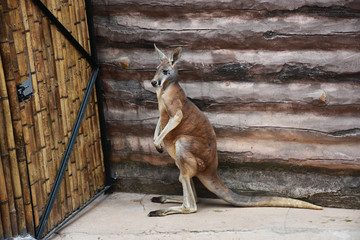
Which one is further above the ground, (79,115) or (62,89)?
(62,89)

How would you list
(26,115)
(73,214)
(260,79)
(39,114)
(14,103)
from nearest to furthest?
(14,103) → (26,115) → (39,114) → (260,79) → (73,214)

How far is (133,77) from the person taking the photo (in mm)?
5562

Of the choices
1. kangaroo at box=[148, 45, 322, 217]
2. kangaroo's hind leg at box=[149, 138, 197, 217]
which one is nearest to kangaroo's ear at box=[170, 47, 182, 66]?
kangaroo at box=[148, 45, 322, 217]

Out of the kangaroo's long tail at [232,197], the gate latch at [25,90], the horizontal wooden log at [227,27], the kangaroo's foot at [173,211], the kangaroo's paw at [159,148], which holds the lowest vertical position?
the kangaroo's foot at [173,211]

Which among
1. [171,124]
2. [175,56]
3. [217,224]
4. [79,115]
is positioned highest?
[175,56]

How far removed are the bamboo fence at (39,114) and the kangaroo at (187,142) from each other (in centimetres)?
84

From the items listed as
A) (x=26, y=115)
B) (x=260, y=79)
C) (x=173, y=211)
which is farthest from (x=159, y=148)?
(x=26, y=115)

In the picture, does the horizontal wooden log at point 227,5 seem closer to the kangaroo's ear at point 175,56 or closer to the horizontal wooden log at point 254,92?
the kangaroo's ear at point 175,56

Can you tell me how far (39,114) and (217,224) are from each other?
Answer: 6.13ft

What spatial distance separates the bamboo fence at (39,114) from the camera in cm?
436

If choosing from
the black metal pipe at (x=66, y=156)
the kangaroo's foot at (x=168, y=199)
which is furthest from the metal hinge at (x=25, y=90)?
the kangaroo's foot at (x=168, y=199)

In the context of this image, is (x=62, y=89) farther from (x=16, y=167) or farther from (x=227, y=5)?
(x=227, y=5)

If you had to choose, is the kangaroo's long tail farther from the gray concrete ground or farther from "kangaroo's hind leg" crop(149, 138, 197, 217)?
"kangaroo's hind leg" crop(149, 138, 197, 217)

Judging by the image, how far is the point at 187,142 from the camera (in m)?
5.02
